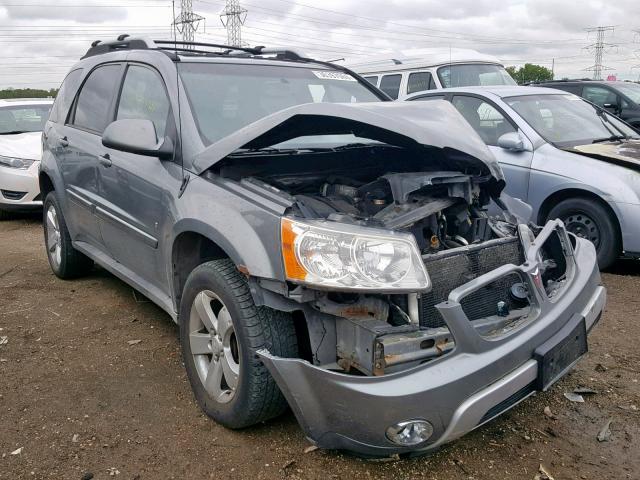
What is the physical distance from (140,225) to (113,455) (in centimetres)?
131

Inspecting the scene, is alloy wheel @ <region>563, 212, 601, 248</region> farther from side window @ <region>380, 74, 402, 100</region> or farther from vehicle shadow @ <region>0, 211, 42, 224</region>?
vehicle shadow @ <region>0, 211, 42, 224</region>

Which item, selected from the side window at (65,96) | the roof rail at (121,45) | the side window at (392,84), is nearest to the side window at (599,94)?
the side window at (392,84)

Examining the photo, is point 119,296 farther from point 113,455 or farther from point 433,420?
point 433,420

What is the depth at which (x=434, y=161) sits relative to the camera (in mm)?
3035

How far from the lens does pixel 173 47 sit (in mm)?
4086

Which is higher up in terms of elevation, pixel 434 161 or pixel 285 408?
pixel 434 161

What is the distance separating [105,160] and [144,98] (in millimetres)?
498

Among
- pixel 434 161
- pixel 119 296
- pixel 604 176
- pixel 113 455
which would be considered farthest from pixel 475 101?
pixel 113 455

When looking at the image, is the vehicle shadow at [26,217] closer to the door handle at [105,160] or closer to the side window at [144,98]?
the door handle at [105,160]

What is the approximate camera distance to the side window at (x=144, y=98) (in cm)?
338

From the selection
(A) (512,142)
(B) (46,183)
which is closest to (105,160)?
(B) (46,183)

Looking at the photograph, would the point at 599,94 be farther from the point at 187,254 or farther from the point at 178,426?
the point at 178,426

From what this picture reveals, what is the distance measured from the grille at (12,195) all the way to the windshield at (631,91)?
10.1 meters

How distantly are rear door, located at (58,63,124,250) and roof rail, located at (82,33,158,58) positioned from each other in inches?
7.9
